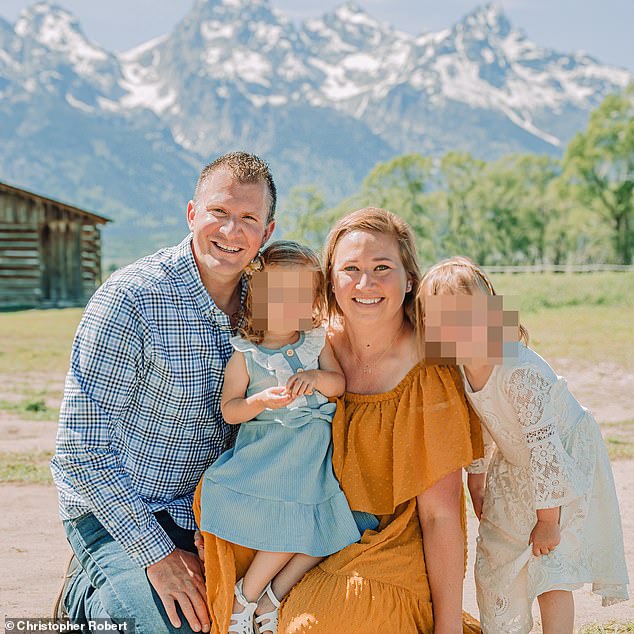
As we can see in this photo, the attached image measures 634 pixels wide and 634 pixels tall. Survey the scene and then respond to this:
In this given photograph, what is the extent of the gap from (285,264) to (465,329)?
79 centimetres

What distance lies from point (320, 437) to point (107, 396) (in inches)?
34.5

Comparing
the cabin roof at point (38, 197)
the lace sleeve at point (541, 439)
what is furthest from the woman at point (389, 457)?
the cabin roof at point (38, 197)

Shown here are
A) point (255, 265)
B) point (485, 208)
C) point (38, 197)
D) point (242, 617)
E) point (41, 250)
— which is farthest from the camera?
point (485, 208)

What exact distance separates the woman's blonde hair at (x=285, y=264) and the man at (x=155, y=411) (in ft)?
0.25

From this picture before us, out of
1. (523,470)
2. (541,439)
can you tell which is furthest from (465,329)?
(523,470)

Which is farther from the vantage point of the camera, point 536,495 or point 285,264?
point 285,264

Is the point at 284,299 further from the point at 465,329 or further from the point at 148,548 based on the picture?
the point at 148,548

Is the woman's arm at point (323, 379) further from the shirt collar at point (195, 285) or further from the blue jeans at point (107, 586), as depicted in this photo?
the blue jeans at point (107, 586)

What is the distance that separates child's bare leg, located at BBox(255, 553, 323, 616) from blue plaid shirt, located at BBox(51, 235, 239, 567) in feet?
1.42

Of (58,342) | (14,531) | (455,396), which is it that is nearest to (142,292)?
(455,396)

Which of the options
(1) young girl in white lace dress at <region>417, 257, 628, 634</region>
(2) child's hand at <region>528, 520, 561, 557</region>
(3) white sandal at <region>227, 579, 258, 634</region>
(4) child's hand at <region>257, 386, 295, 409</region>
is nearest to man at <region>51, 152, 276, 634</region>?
(3) white sandal at <region>227, 579, 258, 634</region>

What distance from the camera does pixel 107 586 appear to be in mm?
3445

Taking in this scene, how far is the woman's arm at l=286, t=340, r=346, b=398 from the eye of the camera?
3322mm

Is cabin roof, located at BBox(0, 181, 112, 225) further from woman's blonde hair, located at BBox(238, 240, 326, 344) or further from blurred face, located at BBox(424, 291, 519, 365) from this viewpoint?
blurred face, located at BBox(424, 291, 519, 365)
